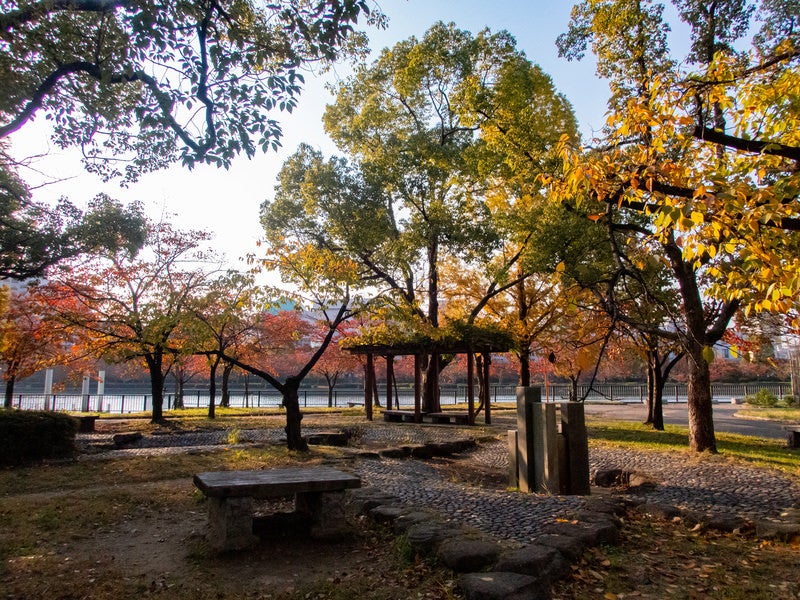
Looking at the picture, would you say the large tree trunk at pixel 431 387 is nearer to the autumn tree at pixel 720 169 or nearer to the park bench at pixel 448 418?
the park bench at pixel 448 418

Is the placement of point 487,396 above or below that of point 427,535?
above

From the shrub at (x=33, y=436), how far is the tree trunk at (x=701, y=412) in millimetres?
10755

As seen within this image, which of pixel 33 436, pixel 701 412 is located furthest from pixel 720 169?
pixel 33 436

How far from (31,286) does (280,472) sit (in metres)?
13.7

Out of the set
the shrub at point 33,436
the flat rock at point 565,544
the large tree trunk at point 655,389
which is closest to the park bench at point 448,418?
the large tree trunk at point 655,389

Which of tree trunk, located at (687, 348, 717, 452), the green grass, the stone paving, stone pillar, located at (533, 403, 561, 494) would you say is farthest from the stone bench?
stone pillar, located at (533, 403, 561, 494)

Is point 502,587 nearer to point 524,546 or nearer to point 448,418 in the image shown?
point 524,546

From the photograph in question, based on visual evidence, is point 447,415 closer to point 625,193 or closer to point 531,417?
point 531,417

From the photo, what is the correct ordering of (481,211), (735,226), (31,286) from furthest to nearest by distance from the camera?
(481,211) → (31,286) → (735,226)

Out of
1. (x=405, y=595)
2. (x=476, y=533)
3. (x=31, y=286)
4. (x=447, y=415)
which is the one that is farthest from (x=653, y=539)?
(x=31, y=286)

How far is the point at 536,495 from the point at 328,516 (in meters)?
2.38

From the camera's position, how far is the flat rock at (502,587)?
3197mm

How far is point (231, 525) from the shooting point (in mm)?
4387

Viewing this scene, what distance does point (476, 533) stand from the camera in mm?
4281
